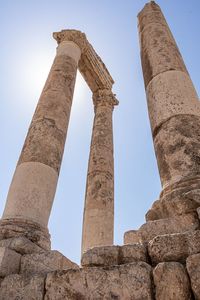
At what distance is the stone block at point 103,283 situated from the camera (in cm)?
483

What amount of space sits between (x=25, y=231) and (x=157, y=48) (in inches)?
323

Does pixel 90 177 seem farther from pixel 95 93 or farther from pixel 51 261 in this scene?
pixel 51 261

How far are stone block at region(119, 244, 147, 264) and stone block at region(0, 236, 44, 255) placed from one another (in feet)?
9.11

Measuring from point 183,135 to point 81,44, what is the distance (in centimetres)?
1274

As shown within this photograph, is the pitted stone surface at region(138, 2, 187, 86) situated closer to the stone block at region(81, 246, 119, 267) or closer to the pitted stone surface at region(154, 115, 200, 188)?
the pitted stone surface at region(154, 115, 200, 188)

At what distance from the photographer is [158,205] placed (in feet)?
23.6

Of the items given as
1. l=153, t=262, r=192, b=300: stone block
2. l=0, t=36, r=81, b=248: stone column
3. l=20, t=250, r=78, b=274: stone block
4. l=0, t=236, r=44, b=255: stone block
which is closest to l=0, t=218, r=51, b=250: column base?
l=0, t=36, r=81, b=248: stone column

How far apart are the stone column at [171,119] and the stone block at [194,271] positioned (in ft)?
5.74

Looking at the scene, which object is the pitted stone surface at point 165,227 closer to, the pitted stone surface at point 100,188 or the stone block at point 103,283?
the stone block at point 103,283

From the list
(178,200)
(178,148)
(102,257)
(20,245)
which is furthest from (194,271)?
(20,245)

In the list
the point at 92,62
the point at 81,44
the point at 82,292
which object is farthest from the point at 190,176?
the point at 92,62

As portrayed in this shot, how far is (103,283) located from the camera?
5.06m

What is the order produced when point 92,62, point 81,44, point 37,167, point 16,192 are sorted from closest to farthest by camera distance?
point 16,192 → point 37,167 → point 81,44 → point 92,62

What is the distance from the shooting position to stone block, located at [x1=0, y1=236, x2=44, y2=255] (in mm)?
7313
